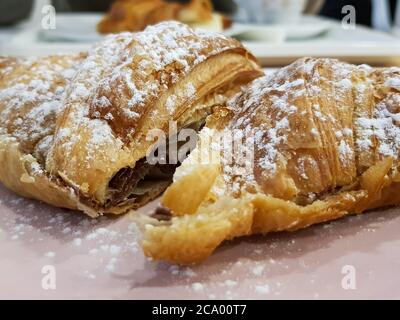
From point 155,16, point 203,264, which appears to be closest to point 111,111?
point 203,264

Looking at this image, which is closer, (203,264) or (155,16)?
(203,264)

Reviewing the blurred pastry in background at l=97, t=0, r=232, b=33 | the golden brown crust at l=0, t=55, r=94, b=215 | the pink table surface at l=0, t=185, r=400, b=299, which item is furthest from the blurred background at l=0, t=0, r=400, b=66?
the pink table surface at l=0, t=185, r=400, b=299

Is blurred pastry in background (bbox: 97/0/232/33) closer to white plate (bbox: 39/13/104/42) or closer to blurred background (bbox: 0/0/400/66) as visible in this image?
blurred background (bbox: 0/0/400/66)

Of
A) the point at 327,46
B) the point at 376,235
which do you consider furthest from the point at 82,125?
the point at 327,46

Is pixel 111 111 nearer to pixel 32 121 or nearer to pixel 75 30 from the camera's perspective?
pixel 32 121
